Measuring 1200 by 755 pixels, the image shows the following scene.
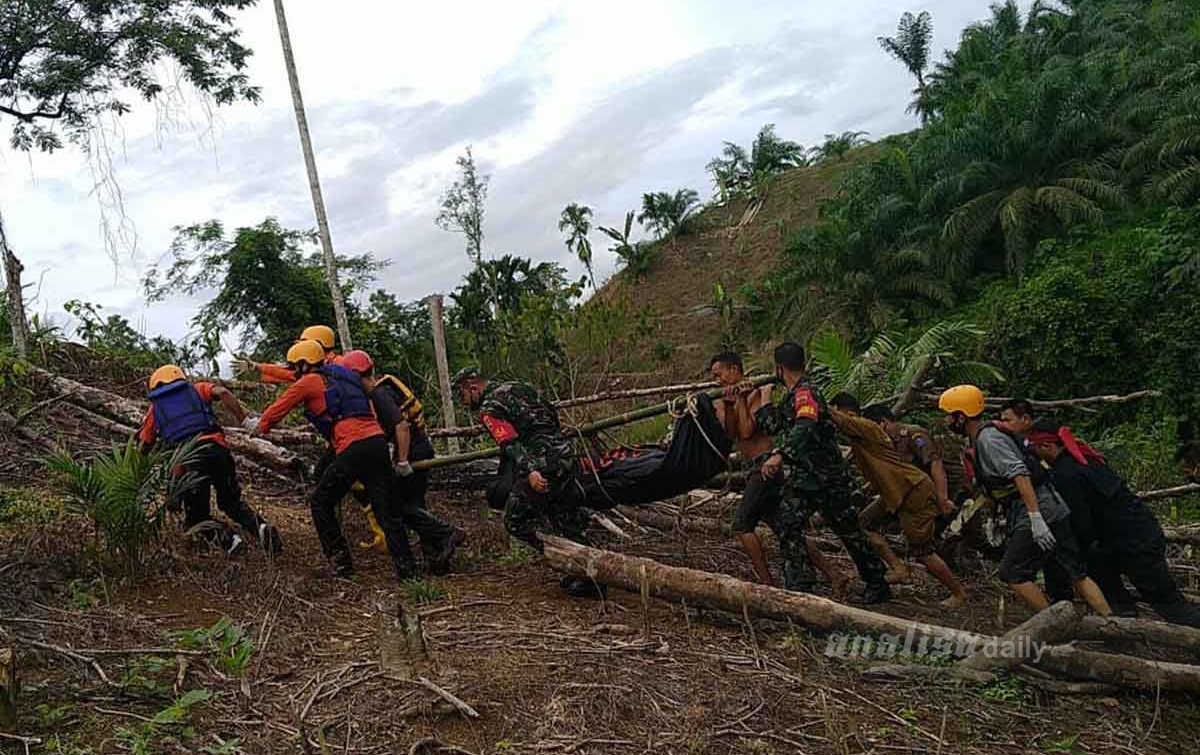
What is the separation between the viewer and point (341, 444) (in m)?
6.29

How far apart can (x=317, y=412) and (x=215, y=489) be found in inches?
41.0

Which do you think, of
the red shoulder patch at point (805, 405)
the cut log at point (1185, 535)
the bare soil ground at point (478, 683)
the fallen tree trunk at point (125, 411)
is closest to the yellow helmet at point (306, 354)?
the bare soil ground at point (478, 683)

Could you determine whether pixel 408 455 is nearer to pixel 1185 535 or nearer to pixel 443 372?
pixel 443 372

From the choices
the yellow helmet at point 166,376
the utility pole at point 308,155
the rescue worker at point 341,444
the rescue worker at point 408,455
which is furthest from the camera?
the utility pole at point 308,155

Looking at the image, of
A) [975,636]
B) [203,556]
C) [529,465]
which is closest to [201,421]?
[203,556]

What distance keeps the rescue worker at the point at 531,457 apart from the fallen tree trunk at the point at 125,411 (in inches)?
114

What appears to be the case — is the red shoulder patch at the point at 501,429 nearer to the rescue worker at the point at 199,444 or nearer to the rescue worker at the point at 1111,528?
the rescue worker at the point at 199,444

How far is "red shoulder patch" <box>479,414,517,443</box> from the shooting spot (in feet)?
20.8

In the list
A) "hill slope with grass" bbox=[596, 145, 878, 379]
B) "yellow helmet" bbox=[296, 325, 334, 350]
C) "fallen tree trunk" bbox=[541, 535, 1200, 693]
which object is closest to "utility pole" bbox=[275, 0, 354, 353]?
"yellow helmet" bbox=[296, 325, 334, 350]

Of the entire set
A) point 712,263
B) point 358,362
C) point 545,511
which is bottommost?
point 545,511

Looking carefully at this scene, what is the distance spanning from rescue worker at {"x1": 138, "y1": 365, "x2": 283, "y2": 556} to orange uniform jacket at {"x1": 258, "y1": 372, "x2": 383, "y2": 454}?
521 millimetres

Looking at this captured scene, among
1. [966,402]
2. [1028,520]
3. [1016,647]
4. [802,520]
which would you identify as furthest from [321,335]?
[1016,647]

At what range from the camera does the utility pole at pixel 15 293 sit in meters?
10.3

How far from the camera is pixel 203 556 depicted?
6.38 metres
